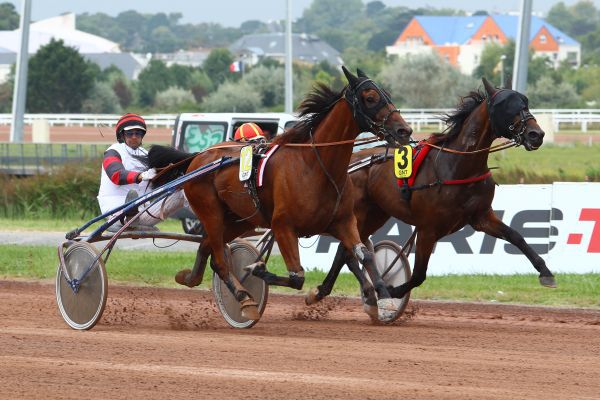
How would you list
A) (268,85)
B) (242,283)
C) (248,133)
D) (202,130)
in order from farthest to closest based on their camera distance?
(268,85)
(202,130)
(248,133)
(242,283)

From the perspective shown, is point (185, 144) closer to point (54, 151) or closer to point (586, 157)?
point (54, 151)

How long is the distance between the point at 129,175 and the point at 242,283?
1152 millimetres

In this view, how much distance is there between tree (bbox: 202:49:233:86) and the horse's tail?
70.9 meters

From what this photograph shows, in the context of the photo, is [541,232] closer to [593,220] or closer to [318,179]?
[593,220]

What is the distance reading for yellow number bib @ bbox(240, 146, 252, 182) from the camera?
851cm

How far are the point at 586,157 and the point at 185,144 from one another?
1139 centimetres

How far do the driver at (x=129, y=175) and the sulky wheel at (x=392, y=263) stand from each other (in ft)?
5.31

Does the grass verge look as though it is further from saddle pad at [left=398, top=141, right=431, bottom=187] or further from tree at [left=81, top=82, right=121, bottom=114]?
tree at [left=81, top=82, right=121, bottom=114]

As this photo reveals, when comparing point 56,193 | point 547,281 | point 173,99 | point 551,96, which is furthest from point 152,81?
point 547,281

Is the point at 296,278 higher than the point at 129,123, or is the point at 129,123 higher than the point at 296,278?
the point at 129,123

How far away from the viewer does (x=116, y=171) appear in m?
9.16

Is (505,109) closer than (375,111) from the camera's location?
No

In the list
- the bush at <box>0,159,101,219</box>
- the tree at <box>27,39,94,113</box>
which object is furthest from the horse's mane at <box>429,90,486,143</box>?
the tree at <box>27,39,94,113</box>

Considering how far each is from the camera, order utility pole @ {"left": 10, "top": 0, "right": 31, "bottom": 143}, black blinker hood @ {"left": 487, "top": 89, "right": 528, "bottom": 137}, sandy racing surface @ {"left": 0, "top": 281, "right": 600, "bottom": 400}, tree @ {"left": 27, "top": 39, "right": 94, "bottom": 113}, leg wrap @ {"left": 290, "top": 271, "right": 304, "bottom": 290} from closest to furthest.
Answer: sandy racing surface @ {"left": 0, "top": 281, "right": 600, "bottom": 400} → leg wrap @ {"left": 290, "top": 271, "right": 304, "bottom": 290} → black blinker hood @ {"left": 487, "top": 89, "right": 528, "bottom": 137} → utility pole @ {"left": 10, "top": 0, "right": 31, "bottom": 143} → tree @ {"left": 27, "top": 39, "right": 94, "bottom": 113}
